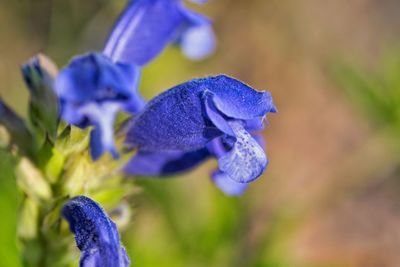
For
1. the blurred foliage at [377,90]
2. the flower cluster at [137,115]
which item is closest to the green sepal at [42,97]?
the flower cluster at [137,115]

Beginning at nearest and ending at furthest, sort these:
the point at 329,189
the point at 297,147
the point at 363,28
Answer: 1. the point at 329,189
2. the point at 297,147
3. the point at 363,28

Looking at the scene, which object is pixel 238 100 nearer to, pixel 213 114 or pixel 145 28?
pixel 213 114

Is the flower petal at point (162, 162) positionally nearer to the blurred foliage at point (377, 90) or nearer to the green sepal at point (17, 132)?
the green sepal at point (17, 132)

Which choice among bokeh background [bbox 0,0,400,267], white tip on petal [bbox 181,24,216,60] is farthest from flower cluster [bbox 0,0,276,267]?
bokeh background [bbox 0,0,400,267]

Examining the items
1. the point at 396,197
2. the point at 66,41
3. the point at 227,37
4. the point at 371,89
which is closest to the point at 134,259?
the point at 371,89

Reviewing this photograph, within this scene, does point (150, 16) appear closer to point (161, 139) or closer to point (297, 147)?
point (161, 139)

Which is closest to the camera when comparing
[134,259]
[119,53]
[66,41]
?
[119,53]
